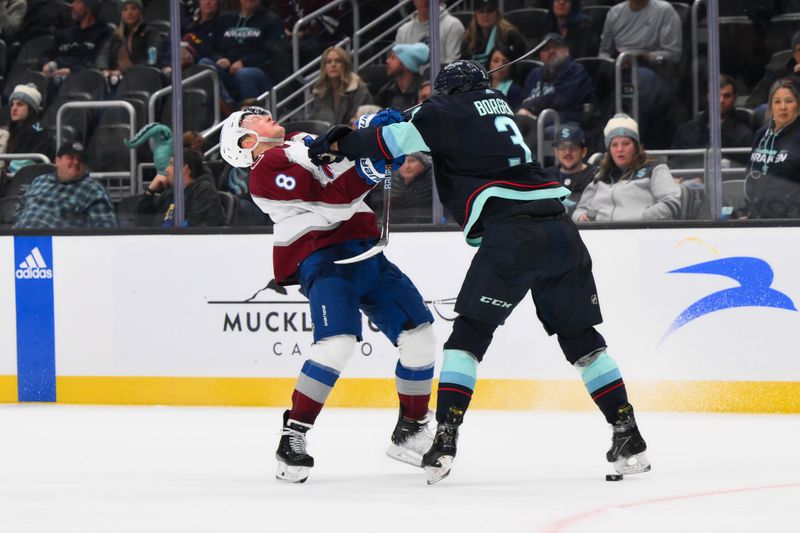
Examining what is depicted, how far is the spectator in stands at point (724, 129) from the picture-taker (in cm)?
606

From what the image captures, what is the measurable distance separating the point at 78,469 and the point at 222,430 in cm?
105

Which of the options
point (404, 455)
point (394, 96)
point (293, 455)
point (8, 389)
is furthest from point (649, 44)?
point (8, 389)

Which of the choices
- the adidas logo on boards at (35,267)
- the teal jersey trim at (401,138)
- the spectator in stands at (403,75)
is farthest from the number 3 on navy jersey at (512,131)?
the adidas logo on boards at (35,267)

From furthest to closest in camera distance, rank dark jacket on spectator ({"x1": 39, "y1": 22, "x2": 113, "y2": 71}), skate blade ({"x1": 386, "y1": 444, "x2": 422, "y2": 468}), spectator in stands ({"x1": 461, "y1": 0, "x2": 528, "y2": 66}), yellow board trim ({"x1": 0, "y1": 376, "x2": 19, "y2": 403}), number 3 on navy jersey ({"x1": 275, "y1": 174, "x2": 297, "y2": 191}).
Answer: dark jacket on spectator ({"x1": 39, "y1": 22, "x2": 113, "y2": 71})
yellow board trim ({"x1": 0, "y1": 376, "x2": 19, "y2": 403})
spectator in stands ({"x1": 461, "y1": 0, "x2": 528, "y2": 66})
skate blade ({"x1": 386, "y1": 444, "x2": 422, "y2": 468})
number 3 on navy jersey ({"x1": 275, "y1": 174, "x2": 297, "y2": 191})

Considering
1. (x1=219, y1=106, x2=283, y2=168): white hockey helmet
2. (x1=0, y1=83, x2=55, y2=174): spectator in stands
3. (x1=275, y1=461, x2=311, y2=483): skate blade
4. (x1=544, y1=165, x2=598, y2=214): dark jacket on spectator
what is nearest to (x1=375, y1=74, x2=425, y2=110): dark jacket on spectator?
(x1=544, y1=165, x2=598, y2=214): dark jacket on spectator

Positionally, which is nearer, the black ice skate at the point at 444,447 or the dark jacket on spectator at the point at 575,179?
the black ice skate at the point at 444,447

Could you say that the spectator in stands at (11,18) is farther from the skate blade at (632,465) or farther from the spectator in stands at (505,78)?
the skate blade at (632,465)

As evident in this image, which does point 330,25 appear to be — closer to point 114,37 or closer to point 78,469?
point 114,37

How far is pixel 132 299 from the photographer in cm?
673

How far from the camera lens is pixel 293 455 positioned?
174 inches

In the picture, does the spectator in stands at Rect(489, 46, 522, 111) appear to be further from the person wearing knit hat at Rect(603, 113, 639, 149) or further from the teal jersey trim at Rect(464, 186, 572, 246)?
the teal jersey trim at Rect(464, 186, 572, 246)

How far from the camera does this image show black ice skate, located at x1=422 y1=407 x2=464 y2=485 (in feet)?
13.9

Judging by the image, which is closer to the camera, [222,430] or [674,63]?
[222,430]

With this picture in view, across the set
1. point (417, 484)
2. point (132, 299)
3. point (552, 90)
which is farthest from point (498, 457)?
point (132, 299)
